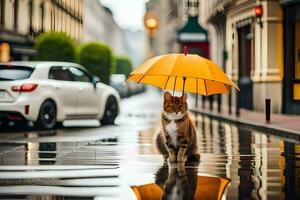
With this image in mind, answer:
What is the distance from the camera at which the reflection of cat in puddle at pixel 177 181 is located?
6938 mm

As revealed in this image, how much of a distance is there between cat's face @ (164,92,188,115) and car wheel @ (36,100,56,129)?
7529 millimetres

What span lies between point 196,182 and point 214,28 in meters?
35.9

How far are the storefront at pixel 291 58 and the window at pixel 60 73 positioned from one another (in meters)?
9.60

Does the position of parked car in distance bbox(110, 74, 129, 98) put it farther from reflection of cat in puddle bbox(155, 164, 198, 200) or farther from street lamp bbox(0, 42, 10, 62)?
reflection of cat in puddle bbox(155, 164, 198, 200)

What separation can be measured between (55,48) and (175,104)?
30042mm

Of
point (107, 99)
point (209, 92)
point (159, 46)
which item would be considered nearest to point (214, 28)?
point (107, 99)

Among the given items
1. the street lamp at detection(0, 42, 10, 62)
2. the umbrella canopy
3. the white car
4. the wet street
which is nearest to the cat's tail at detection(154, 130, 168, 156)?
the wet street

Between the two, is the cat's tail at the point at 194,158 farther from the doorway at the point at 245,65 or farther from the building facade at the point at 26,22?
the building facade at the point at 26,22

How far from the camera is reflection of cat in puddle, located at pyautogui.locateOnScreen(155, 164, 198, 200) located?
694cm

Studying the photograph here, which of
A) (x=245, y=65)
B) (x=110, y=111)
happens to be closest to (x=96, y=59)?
(x=245, y=65)

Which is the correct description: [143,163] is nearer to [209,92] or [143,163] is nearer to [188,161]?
[188,161]

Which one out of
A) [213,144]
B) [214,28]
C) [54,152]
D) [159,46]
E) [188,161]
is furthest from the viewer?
[159,46]

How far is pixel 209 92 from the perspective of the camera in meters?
9.96

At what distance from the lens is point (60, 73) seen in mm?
17359
